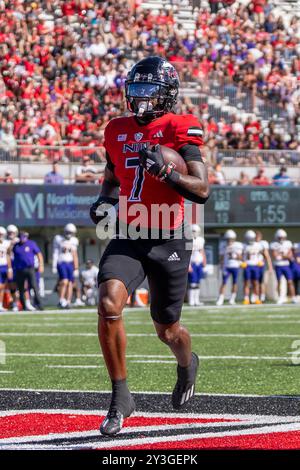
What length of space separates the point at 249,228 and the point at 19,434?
19723 mm

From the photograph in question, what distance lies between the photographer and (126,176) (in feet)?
19.8

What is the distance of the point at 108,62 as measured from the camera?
2472 cm

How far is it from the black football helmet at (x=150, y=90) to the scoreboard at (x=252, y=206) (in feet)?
56.7

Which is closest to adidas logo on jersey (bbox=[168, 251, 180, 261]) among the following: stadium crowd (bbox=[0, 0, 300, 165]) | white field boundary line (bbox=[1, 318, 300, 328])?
white field boundary line (bbox=[1, 318, 300, 328])

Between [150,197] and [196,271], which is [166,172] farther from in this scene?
[196,271]

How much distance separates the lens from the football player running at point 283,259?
77.0ft

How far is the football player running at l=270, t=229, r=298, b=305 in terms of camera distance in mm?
23469

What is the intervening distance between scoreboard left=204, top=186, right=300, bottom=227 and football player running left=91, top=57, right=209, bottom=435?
1731 centimetres

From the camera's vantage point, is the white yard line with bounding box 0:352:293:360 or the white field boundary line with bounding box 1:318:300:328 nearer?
the white yard line with bounding box 0:352:293:360

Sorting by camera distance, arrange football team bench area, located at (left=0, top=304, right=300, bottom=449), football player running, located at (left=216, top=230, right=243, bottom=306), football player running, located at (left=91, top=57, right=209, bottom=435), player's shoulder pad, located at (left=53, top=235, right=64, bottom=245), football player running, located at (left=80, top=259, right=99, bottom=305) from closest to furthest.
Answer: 1. football team bench area, located at (left=0, top=304, right=300, bottom=449)
2. football player running, located at (left=91, top=57, right=209, bottom=435)
3. player's shoulder pad, located at (left=53, top=235, right=64, bottom=245)
4. football player running, located at (left=80, top=259, right=99, bottom=305)
5. football player running, located at (left=216, top=230, right=243, bottom=306)

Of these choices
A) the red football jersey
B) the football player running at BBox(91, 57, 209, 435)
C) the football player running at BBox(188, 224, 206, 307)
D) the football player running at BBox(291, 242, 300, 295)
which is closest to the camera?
the football player running at BBox(91, 57, 209, 435)

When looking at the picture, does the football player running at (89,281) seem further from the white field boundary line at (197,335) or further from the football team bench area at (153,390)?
the white field boundary line at (197,335)

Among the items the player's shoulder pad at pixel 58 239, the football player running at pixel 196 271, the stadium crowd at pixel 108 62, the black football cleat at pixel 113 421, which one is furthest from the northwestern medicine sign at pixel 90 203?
the black football cleat at pixel 113 421

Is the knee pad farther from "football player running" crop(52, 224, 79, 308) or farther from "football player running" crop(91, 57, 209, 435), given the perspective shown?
"football player running" crop(52, 224, 79, 308)
